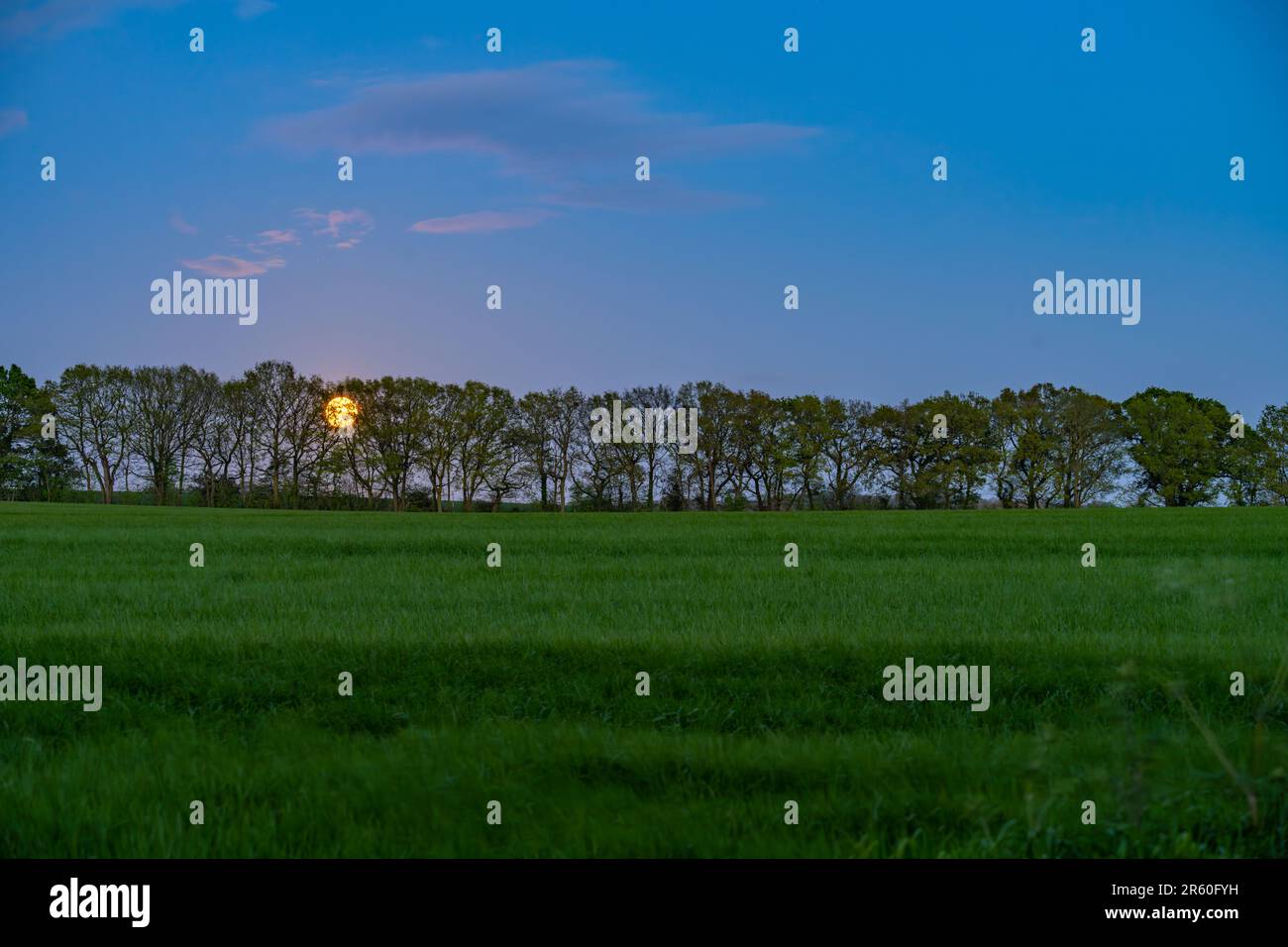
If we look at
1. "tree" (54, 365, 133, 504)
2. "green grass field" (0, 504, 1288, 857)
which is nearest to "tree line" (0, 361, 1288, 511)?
"tree" (54, 365, 133, 504)

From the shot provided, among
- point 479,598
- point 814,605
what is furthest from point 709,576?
point 479,598

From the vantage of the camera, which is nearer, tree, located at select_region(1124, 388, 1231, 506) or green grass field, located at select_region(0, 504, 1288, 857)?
green grass field, located at select_region(0, 504, 1288, 857)

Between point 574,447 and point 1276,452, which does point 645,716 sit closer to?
point 574,447

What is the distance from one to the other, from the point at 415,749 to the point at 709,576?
9.51 m

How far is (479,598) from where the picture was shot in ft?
42.3

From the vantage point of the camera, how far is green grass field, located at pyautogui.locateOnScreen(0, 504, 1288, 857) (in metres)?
5.10

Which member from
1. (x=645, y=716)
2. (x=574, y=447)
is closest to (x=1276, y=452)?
(x=574, y=447)

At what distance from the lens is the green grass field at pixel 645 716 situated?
5.10 metres

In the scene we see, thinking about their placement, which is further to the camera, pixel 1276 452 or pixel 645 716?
pixel 1276 452

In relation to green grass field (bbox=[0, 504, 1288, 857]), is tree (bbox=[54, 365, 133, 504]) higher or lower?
higher

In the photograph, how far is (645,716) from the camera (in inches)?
302

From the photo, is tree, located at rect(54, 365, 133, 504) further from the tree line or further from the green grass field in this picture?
the green grass field

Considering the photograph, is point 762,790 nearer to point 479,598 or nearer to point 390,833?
point 390,833

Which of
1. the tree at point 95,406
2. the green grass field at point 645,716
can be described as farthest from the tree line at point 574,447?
the green grass field at point 645,716
